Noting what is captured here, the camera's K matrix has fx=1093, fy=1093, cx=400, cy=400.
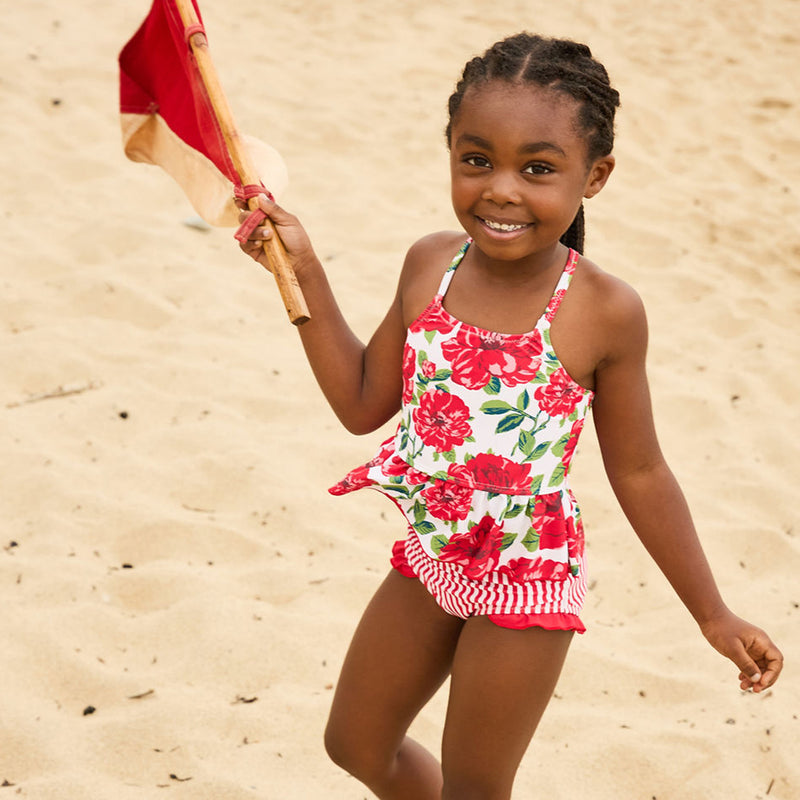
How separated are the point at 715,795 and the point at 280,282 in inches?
66.4

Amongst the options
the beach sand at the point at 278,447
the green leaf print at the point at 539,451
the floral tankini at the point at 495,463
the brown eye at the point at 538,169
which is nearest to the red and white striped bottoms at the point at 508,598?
the floral tankini at the point at 495,463

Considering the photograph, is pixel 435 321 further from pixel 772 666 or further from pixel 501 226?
pixel 772 666

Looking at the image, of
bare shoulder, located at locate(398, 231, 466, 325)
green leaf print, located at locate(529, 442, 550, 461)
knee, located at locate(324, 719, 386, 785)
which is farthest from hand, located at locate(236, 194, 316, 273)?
knee, located at locate(324, 719, 386, 785)

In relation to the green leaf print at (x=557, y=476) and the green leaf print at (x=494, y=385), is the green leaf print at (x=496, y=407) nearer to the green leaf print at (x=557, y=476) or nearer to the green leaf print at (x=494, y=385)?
the green leaf print at (x=494, y=385)

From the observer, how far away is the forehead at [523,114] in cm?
165

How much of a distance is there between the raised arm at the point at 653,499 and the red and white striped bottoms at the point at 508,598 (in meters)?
0.15

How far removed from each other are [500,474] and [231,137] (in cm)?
71

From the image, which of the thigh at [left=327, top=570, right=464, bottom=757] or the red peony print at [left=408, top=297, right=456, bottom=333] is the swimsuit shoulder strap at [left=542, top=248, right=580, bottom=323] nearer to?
the red peony print at [left=408, top=297, right=456, bottom=333]

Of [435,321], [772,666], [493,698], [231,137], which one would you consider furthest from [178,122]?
[772,666]

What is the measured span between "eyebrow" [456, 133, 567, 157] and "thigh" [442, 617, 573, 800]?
2.49ft

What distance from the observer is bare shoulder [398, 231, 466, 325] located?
186 cm

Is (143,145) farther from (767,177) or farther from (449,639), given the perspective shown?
(767,177)

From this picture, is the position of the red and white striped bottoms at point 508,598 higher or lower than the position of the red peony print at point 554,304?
lower

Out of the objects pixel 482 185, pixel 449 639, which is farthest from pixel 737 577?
pixel 482 185
